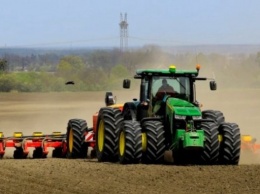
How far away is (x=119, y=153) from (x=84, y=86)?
45.7 m

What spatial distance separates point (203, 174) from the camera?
15422 mm

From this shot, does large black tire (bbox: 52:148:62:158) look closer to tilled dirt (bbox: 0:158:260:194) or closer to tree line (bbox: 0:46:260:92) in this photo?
tilled dirt (bbox: 0:158:260:194)

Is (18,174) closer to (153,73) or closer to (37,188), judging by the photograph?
(37,188)

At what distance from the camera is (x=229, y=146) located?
1752 cm

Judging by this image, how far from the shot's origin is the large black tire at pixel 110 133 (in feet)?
60.1

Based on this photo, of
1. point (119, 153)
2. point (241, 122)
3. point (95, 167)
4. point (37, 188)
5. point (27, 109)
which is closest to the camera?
point (37, 188)

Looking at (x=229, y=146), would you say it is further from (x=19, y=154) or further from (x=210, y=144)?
(x=19, y=154)

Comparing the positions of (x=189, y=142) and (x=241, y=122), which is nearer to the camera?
(x=189, y=142)

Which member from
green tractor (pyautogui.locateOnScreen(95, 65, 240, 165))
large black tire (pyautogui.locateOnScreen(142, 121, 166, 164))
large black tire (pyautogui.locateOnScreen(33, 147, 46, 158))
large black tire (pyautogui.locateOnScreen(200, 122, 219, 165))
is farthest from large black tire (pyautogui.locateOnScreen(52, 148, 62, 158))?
large black tire (pyautogui.locateOnScreen(200, 122, 219, 165))

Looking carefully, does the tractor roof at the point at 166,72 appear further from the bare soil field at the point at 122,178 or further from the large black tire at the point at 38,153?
the large black tire at the point at 38,153

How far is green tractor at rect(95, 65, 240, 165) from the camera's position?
1714cm

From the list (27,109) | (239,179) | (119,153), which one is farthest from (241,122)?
(239,179)

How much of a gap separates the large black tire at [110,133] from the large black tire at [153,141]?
1212mm

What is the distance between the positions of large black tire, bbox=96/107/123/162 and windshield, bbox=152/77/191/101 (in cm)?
96
